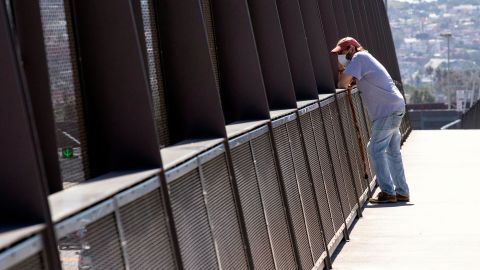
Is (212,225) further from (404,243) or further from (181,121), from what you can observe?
(404,243)

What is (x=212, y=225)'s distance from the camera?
19.6 feet

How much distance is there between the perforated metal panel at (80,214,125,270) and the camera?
4191 mm

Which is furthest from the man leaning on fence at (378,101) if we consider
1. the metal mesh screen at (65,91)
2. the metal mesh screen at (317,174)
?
the metal mesh screen at (65,91)

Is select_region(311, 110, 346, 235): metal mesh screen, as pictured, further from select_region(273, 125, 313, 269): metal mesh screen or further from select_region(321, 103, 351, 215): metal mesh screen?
select_region(273, 125, 313, 269): metal mesh screen

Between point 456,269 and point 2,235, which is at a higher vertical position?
point 2,235

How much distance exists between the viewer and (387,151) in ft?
43.5

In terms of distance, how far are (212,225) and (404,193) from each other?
315 inches

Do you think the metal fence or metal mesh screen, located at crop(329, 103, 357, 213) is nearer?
the metal fence

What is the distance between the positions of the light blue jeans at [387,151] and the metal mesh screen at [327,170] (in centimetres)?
156

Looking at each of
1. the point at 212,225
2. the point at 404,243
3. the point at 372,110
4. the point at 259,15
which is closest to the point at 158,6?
the point at 212,225

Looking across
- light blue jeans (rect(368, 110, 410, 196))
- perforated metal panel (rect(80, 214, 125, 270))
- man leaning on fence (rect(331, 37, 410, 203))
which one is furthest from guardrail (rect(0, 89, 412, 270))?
light blue jeans (rect(368, 110, 410, 196))

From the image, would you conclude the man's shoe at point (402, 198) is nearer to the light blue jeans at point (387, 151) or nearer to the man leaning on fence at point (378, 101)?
the light blue jeans at point (387, 151)

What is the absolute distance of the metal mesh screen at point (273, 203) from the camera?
24.7ft

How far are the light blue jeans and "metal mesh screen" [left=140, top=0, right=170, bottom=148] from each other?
19.8ft
